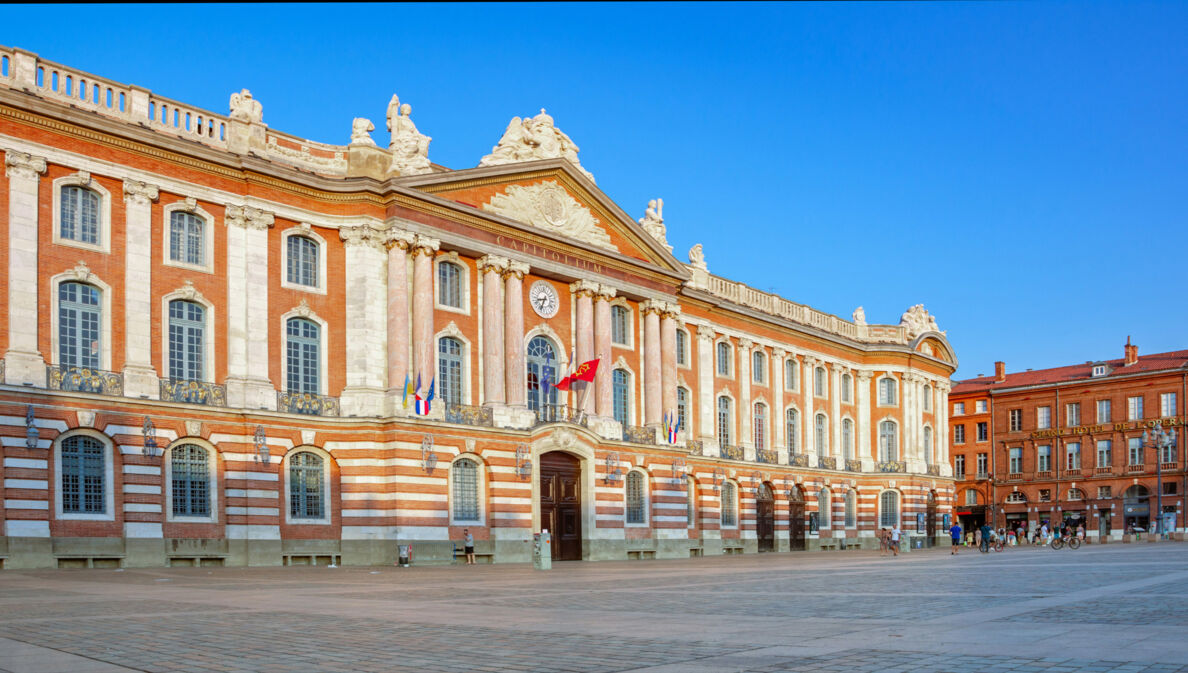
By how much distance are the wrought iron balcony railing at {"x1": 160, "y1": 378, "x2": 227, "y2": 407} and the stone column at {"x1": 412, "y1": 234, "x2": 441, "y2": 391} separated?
6.94 m

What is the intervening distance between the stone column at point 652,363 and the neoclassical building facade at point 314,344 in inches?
4.6

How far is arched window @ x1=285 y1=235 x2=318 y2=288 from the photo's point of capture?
1593 inches

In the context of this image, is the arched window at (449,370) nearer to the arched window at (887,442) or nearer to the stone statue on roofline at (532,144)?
the stone statue on roofline at (532,144)

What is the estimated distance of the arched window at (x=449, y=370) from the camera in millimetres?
43156

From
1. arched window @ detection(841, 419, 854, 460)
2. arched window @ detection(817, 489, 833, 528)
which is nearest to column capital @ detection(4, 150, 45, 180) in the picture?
arched window @ detection(817, 489, 833, 528)

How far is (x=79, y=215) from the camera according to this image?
35.0m

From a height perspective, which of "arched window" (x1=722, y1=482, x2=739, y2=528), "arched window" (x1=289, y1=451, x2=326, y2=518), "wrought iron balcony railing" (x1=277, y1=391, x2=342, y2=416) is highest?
"wrought iron balcony railing" (x1=277, y1=391, x2=342, y2=416)

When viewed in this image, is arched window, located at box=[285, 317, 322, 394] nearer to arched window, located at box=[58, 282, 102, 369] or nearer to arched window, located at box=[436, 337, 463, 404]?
arched window, located at box=[436, 337, 463, 404]

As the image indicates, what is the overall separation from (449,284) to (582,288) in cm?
708

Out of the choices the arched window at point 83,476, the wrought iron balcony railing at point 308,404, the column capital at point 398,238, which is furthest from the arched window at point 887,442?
the arched window at point 83,476

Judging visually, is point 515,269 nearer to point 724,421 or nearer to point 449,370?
point 449,370

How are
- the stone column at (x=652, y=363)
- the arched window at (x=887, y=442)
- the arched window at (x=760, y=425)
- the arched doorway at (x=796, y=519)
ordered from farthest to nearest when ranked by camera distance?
the arched window at (x=887, y=442) → the arched doorway at (x=796, y=519) → the arched window at (x=760, y=425) → the stone column at (x=652, y=363)

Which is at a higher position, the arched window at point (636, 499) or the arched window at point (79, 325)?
the arched window at point (79, 325)

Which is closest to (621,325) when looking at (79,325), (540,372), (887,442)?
(540,372)
